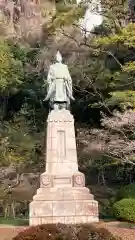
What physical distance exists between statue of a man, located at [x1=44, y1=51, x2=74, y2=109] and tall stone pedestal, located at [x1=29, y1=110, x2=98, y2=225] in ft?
1.46

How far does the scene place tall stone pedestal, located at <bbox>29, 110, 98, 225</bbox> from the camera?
44.3 ft

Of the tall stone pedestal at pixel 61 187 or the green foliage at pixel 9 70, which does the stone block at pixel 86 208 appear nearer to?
the tall stone pedestal at pixel 61 187

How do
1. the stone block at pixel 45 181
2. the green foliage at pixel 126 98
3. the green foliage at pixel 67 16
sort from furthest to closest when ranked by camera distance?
the green foliage at pixel 67 16, the green foliage at pixel 126 98, the stone block at pixel 45 181

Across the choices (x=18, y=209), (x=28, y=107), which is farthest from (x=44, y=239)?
(x=28, y=107)

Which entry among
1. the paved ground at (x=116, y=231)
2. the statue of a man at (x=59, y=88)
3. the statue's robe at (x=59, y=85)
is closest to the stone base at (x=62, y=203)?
the paved ground at (x=116, y=231)

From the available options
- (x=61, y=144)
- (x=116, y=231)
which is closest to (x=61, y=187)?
(x=61, y=144)

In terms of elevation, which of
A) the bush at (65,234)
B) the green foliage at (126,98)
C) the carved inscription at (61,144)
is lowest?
the bush at (65,234)

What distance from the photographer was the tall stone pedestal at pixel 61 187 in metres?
13.5

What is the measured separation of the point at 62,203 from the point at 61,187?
558mm

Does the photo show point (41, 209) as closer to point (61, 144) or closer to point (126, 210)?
point (61, 144)

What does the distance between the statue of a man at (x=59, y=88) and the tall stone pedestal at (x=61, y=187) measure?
44 cm

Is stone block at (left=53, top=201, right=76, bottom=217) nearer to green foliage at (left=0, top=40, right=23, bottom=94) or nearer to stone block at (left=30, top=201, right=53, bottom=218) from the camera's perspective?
stone block at (left=30, top=201, right=53, bottom=218)

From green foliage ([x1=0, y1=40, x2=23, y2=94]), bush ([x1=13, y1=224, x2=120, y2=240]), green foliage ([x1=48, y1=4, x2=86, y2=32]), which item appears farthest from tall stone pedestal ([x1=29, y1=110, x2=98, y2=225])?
green foliage ([x1=48, y1=4, x2=86, y2=32])

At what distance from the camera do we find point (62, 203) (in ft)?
44.4
